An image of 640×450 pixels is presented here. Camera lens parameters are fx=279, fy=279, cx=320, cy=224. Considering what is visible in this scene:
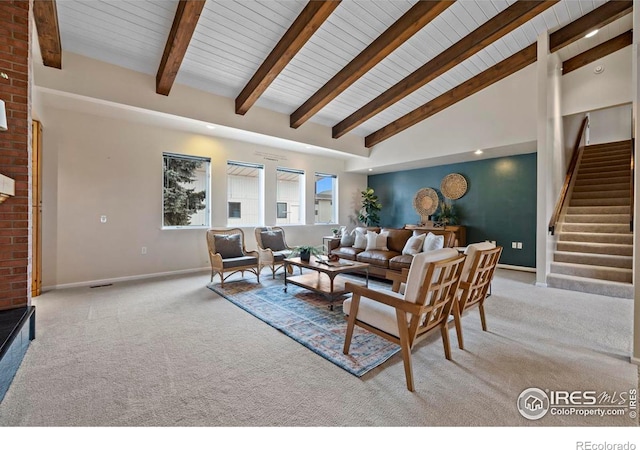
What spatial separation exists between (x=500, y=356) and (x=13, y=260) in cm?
425

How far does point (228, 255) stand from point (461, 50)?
504cm

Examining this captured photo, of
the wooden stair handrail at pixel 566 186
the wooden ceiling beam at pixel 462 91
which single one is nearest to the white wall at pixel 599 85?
the wooden ceiling beam at pixel 462 91

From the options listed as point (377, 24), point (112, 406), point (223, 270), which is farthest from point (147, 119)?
point (112, 406)

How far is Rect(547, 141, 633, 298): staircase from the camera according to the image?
4.24 m

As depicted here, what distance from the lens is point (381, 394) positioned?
1.81 m

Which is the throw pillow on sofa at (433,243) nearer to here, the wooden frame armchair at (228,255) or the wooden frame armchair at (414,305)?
the wooden frame armchair at (414,305)

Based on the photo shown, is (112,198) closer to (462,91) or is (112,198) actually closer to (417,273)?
(417,273)

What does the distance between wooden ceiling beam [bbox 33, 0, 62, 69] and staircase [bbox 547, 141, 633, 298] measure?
24.7 ft

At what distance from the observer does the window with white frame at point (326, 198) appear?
7.96 meters

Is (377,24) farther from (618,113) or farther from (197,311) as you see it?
(618,113)

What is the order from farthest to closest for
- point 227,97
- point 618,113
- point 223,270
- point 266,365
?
1. point 618,113
2. point 227,97
3. point 223,270
4. point 266,365

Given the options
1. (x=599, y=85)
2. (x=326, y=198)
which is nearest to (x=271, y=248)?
(x=326, y=198)
